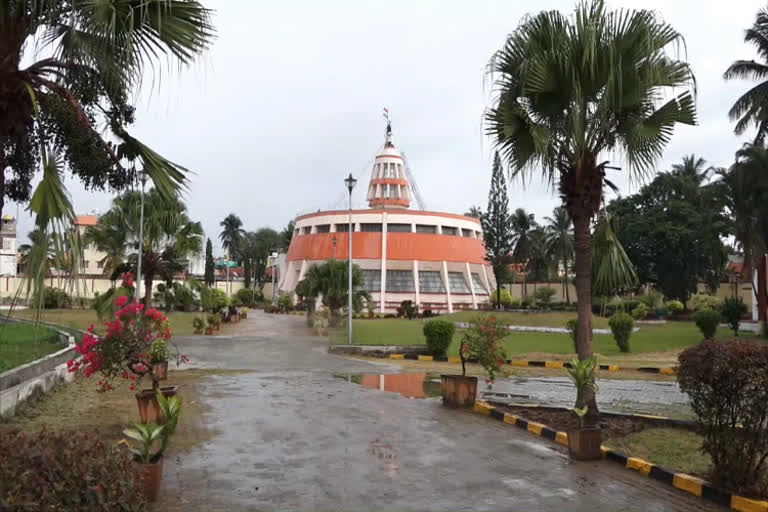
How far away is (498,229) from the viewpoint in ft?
187

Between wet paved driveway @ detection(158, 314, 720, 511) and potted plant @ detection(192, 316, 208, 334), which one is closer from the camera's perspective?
wet paved driveway @ detection(158, 314, 720, 511)

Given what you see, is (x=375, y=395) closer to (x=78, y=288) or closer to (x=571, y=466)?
(x=571, y=466)

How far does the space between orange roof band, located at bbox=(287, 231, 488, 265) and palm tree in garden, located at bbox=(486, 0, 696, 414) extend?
50298mm

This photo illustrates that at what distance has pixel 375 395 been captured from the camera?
12.3m

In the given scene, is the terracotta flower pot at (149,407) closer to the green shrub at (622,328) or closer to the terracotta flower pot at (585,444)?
the terracotta flower pot at (585,444)

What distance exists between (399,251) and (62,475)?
5737cm

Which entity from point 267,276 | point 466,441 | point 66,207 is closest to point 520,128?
point 466,441

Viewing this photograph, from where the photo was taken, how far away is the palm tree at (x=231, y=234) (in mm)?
92312

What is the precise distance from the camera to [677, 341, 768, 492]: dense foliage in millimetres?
5500

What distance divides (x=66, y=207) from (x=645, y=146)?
7709 mm

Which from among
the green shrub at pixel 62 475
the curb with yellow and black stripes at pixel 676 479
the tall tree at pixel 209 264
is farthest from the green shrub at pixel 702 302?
the tall tree at pixel 209 264

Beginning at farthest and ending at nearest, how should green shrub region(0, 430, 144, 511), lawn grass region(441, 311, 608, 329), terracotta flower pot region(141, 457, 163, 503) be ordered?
lawn grass region(441, 311, 608, 329)
terracotta flower pot region(141, 457, 163, 503)
green shrub region(0, 430, 144, 511)

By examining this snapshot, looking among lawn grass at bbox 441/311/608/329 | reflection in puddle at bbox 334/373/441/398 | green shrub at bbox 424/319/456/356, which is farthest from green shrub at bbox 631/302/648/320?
reflection in puddle at bbox 334/373/441/398

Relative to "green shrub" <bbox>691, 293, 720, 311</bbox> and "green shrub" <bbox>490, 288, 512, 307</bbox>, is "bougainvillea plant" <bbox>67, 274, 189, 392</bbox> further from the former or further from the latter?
"green shrub" <bbox>490, 288, 512, 307</bbox>
